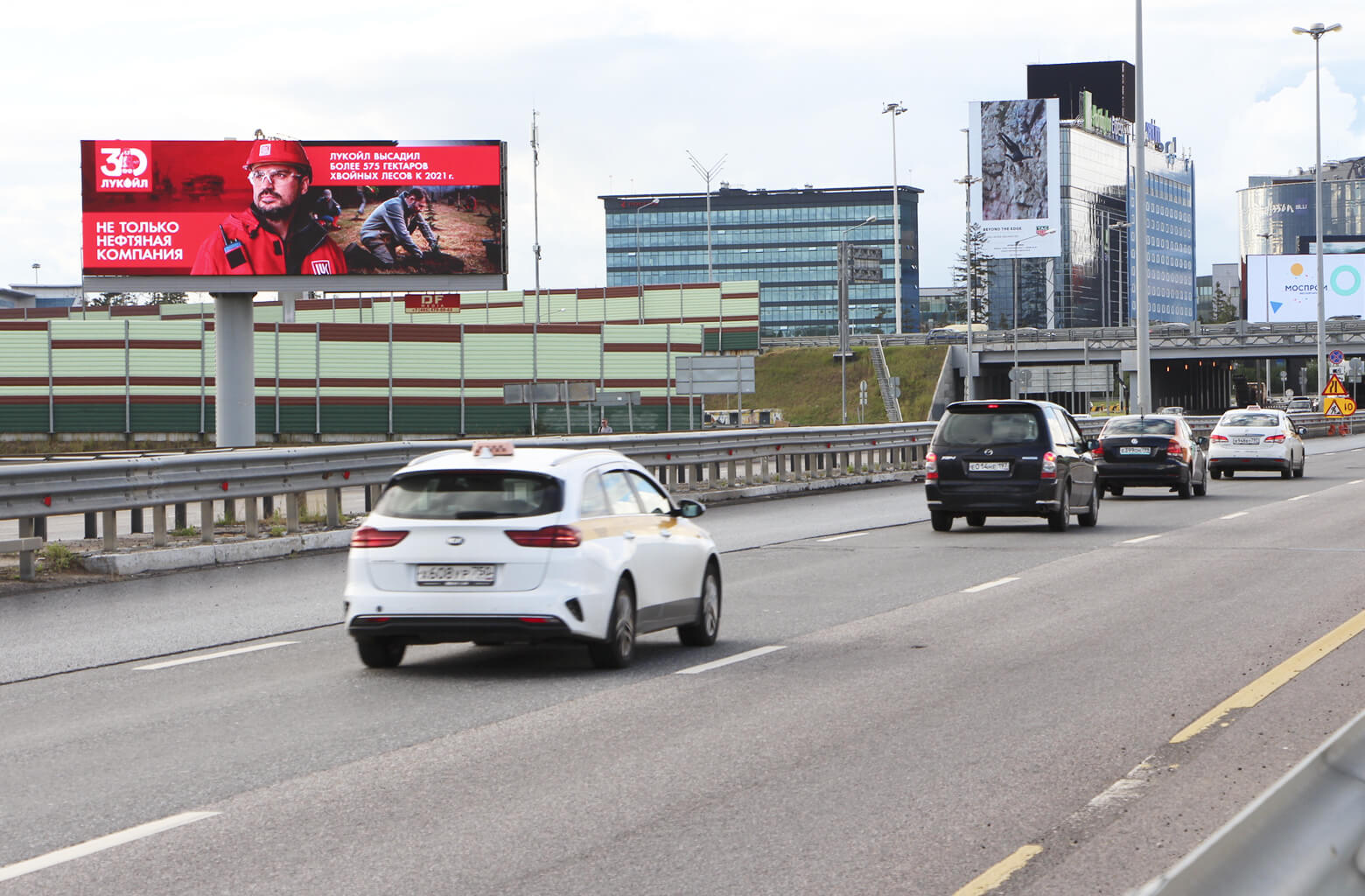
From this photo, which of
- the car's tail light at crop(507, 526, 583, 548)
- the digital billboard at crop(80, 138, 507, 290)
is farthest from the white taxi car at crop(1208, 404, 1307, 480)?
the car's tail light at crop(507, 526, 583, 548)

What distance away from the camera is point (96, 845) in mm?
6168

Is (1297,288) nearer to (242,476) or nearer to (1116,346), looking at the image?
(1116,346)

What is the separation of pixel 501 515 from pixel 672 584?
1.54 meters

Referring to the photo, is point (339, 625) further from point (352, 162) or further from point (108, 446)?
point (108, 446)

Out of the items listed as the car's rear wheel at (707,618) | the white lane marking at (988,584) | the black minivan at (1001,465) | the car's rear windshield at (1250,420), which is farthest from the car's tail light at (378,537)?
the car's rear windshield at (1250,420)

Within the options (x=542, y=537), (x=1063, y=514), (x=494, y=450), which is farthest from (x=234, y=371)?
(x=542, y=537)

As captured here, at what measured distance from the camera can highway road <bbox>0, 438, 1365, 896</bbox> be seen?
5.86m

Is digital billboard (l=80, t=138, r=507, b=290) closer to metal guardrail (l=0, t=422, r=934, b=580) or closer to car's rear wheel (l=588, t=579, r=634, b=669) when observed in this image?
metal guardrail (l=0, t=422, r=934, b=580)

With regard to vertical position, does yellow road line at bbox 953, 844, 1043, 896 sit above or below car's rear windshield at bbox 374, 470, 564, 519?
below

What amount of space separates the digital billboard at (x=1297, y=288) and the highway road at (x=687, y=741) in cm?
10685

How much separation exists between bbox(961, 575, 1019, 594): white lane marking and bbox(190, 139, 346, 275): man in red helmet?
3622cm

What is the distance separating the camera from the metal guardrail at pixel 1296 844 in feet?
A: 8.68

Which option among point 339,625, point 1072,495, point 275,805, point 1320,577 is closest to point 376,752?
point 275,805

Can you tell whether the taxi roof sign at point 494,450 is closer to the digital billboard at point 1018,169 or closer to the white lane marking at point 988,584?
the white lane marking at point 988,584
